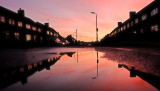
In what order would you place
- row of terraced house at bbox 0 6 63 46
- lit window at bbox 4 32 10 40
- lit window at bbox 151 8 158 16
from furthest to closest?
lit window at bbox 4 32 10 40, row of terraced house at bbox 0 6 63 46, lit window at bbox 151 8 158 16

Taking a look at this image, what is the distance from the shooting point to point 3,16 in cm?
2666

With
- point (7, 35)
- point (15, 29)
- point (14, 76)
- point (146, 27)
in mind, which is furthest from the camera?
point (15, 29)

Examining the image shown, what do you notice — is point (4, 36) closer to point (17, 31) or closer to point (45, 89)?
point (17, 31)

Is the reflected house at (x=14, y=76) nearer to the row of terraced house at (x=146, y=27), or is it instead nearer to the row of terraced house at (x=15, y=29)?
the row of terraced house at (x=146, y=27)

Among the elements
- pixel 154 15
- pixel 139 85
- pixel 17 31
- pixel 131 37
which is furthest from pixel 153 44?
pixel 17 31

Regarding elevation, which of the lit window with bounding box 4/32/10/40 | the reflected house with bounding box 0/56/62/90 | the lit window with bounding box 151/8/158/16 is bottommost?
the reflected house with bounding box 0/56/62/90

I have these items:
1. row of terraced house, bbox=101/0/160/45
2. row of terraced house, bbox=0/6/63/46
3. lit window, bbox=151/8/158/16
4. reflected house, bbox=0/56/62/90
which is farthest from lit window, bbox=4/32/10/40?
lit window, bbox=151/8/158/16

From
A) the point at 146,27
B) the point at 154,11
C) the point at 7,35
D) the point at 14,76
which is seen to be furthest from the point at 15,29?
the point at 14,76

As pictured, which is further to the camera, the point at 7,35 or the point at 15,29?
the point at 15,29

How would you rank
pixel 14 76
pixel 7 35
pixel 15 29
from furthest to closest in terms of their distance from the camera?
pixel 15 29 → pixel 7 35 → pixel 14 76

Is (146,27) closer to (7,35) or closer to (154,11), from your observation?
(154,11)

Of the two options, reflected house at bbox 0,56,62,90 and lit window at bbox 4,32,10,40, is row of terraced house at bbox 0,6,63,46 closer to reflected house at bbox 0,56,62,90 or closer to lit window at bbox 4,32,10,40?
lit window at bbox 4,32,10,40

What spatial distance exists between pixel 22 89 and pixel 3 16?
2797 cm

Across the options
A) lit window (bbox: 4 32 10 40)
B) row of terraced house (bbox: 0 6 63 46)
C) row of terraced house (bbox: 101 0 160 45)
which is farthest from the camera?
lit window (bbox: 4 32 10 40)
